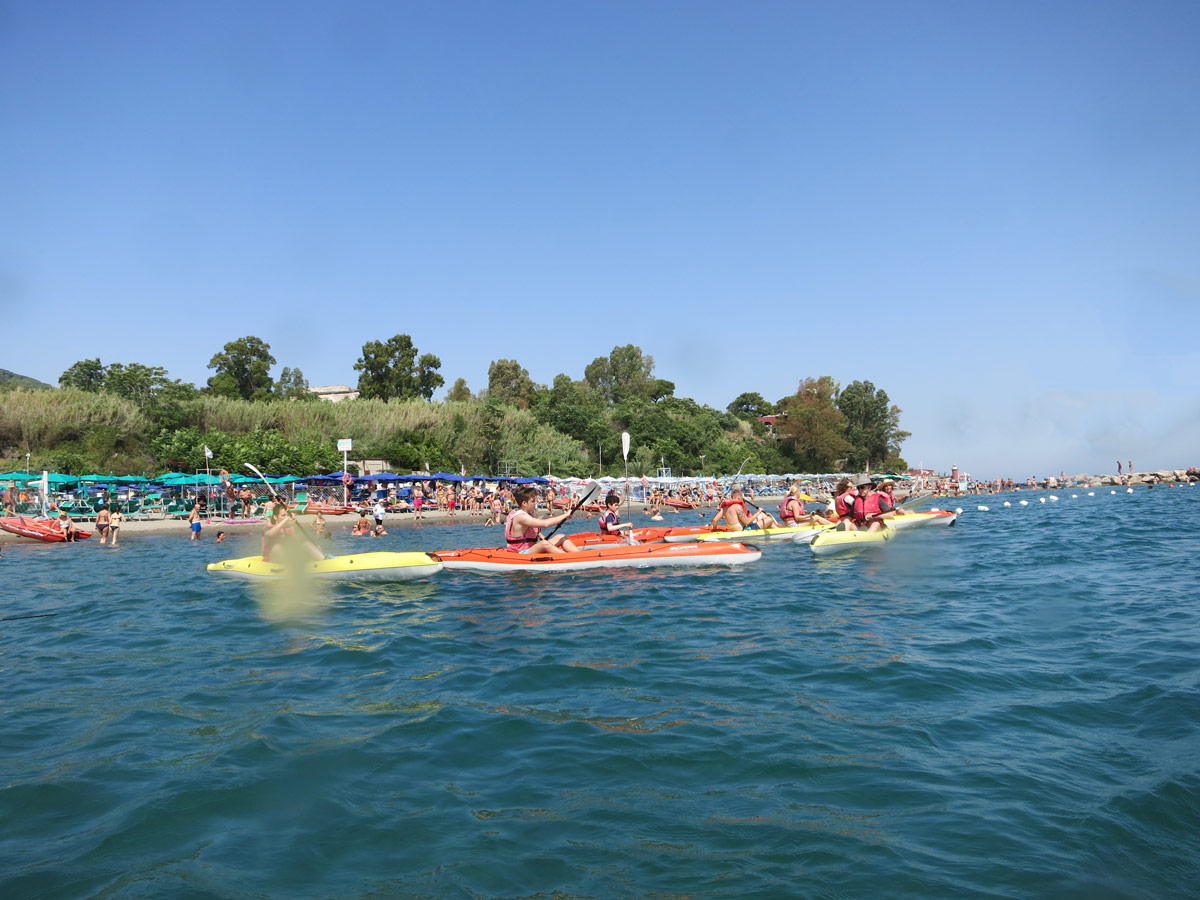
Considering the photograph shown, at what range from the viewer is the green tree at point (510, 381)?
80.8 metres

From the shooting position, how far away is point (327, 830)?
4227mm

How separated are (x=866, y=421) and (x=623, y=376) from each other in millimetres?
28550

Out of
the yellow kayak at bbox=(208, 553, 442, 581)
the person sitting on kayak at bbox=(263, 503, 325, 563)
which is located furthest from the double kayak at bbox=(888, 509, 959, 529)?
the person sitting on kayak at bbox=(263, 503, 325, 563)

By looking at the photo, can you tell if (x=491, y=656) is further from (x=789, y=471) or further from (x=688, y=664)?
(x=789, y=471)

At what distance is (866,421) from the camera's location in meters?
85.6

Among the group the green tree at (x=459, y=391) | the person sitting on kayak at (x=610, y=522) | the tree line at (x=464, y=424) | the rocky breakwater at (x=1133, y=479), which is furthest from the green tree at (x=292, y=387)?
the rocky breakwater at (x=1133, y=479)

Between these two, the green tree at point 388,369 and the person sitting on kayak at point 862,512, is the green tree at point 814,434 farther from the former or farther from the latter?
the person sitting on kayak at point 862,512

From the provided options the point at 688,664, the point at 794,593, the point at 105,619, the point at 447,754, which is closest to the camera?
the point at 447,754

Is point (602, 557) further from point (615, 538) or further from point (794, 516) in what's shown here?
point (794, 516)

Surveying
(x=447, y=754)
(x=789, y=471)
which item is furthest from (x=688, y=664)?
(x=789, y=471)

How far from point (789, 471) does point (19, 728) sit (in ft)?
242

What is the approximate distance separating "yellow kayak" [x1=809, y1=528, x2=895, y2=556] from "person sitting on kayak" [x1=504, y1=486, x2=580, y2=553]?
552 centimetres

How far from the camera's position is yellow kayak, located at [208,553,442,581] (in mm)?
13062

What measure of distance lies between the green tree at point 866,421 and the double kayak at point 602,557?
7255 centimetres
